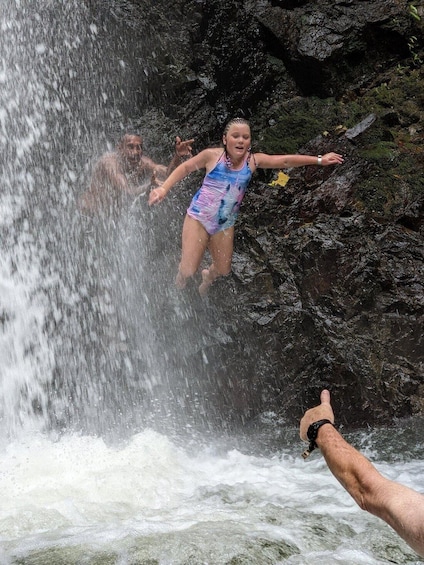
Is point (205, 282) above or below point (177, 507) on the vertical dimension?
above

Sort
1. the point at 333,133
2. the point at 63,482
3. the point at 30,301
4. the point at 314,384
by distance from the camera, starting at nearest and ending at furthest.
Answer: the point at 63,482, the point at 314,384, the point at 30,301, the point at 333,133

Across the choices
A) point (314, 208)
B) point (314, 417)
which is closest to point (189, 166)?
point (314, 208)

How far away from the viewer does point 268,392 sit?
674cm

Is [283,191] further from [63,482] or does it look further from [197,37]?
[63,482]

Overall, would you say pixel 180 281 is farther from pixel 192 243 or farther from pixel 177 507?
pixel 177 507

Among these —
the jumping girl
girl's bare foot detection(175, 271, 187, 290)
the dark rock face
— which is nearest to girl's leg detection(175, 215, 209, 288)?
the jumping girl

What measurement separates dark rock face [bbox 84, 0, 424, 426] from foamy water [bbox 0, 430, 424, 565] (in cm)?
107

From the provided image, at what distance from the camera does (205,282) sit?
7180mm

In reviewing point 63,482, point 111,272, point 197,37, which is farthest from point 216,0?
point 63,482

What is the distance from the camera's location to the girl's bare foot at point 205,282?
712 centimetres

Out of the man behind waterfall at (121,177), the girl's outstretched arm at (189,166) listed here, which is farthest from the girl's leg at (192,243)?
the man behind waterfall at (121,177)

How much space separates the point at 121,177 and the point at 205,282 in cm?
178

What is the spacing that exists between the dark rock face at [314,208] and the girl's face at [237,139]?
1434mm

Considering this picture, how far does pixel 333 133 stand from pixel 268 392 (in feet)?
11.4
